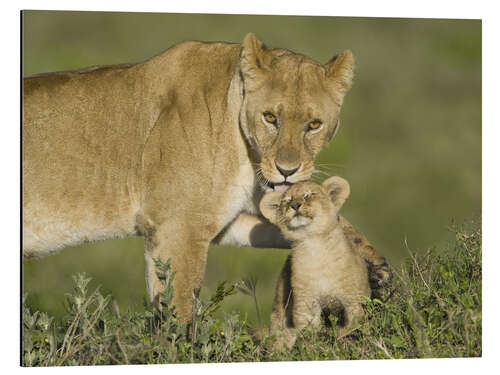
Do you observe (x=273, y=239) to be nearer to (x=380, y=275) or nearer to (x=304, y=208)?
(x=380, y=275)

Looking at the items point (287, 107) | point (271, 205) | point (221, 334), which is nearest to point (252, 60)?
point (287, 107)

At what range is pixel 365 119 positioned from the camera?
21.5 ft

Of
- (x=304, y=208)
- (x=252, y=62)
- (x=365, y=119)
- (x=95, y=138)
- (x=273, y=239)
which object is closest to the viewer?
(x=304, y=208)

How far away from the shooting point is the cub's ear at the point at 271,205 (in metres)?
5.13

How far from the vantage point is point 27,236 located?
5.41 m

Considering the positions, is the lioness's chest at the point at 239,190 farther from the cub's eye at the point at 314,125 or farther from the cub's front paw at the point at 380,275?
the cub's front paw at the point at 380,275

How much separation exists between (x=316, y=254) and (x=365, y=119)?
5.60 feet

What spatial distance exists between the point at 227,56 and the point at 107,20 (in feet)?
2.21

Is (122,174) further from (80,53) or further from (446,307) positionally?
(446,307)

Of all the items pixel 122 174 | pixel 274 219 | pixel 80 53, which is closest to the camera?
pixel 274 219

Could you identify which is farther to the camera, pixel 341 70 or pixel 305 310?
pixel 341 70

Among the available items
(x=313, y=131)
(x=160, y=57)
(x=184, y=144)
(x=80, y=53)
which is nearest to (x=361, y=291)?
(x=313, y=131)

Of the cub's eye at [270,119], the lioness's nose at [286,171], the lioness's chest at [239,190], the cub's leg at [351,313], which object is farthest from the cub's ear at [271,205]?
the cub's leg at [351,313]

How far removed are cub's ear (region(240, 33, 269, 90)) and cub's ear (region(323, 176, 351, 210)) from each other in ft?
2.08
